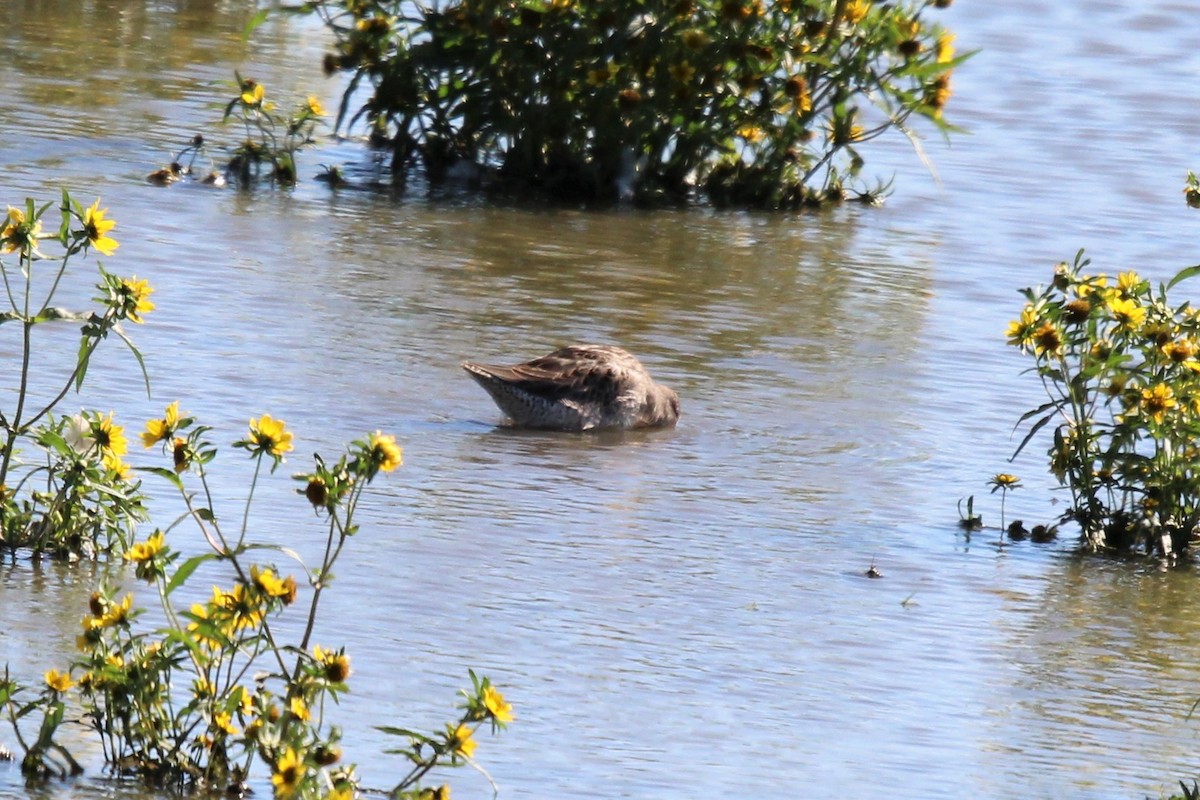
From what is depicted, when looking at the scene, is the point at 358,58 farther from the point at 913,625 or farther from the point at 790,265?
the point at 913,625

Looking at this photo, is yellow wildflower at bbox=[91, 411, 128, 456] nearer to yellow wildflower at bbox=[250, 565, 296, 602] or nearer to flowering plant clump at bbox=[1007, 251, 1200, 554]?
yellow wildflower at bbox=[250, 565, 296, 602]

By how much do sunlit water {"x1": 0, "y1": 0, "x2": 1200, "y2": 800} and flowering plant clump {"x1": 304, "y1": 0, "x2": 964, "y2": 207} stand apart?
0.42 meters

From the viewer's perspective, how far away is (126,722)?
4.93 m

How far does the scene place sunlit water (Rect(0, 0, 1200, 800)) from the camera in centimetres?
575

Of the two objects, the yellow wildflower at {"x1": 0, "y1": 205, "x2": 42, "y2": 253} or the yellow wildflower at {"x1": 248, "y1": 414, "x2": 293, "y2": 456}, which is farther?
the yellow wildflower at {"x1": 0, "y1": 205, "x2": 42, "y2": 253}

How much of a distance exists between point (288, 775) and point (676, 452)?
459cm

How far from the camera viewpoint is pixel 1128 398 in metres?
7.52

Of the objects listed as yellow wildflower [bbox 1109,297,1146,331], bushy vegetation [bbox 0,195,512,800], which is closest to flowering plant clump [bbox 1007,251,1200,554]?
yellow wildflower [bbox 1109,297,1146,331]

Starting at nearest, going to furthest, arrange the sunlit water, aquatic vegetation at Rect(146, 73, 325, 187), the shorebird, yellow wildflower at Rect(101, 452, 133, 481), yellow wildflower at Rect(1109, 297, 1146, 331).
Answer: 1. the sunlit water
2. yellow wildflower at Rect(101, 452, 133, 481)
3. yellow wildflower at Rect(1109, 297, 1146, 331)
4. the shorebird
5. aquatic vegetation at Rect(146, 73, 325, 187)

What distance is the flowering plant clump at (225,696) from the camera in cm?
462

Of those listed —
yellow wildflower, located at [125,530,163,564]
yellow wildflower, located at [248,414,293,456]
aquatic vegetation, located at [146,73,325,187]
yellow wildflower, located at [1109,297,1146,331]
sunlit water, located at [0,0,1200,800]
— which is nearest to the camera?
yellow wildflower, located at [248,414,293,456]

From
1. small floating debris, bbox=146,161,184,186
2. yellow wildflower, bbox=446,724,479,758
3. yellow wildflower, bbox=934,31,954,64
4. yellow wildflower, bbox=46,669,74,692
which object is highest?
yellow wildflower, bbox=934,31,954,64

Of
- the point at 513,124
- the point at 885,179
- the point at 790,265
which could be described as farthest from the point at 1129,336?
the point at 885,179

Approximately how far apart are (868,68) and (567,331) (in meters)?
2.96
